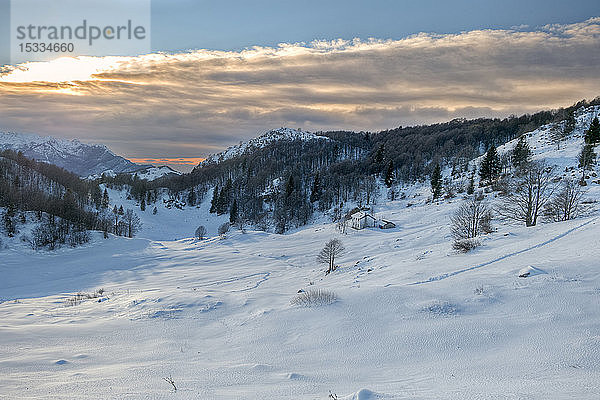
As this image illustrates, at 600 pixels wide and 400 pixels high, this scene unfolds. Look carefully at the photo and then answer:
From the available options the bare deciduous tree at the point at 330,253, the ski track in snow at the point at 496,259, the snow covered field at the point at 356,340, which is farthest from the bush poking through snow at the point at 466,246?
the bare deciduous tree at the point at 330,253

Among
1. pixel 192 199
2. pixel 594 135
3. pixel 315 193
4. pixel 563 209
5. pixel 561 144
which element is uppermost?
pixel 561 144

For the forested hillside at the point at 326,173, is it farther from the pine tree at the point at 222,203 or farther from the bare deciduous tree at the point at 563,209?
the bare deciduous tree at the point at 563,209

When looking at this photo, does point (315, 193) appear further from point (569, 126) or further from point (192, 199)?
point (569, 126)

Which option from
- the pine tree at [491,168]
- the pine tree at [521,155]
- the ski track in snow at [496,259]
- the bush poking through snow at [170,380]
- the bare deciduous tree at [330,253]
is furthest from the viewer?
the pine tree at [521,155]

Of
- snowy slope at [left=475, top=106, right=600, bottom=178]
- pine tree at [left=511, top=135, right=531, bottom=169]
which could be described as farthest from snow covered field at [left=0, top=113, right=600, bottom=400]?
pine tree at [left=511, top=135, right=531, bottom=169]

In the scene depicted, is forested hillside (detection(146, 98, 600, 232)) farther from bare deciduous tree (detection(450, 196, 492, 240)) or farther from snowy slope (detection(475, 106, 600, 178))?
bare deciduous tree (detection(450, 196, 492, 240))

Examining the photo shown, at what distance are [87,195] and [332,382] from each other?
461ft

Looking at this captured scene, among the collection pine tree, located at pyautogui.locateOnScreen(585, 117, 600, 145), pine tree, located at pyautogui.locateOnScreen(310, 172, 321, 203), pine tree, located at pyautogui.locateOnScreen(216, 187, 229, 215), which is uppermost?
pine tree, located at pyautogui.locateOnScreen(585, 117, 600, 145)

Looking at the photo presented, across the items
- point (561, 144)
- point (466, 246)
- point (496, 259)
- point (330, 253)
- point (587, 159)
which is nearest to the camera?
point (496, 259)

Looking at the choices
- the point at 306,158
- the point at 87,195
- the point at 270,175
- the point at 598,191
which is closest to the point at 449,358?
the point at 598,191

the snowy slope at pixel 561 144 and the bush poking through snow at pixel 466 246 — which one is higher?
the snowy slope at pixel 561 144

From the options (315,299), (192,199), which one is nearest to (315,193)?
(192,199)

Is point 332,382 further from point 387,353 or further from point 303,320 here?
point 303,320

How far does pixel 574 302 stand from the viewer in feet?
27.1
